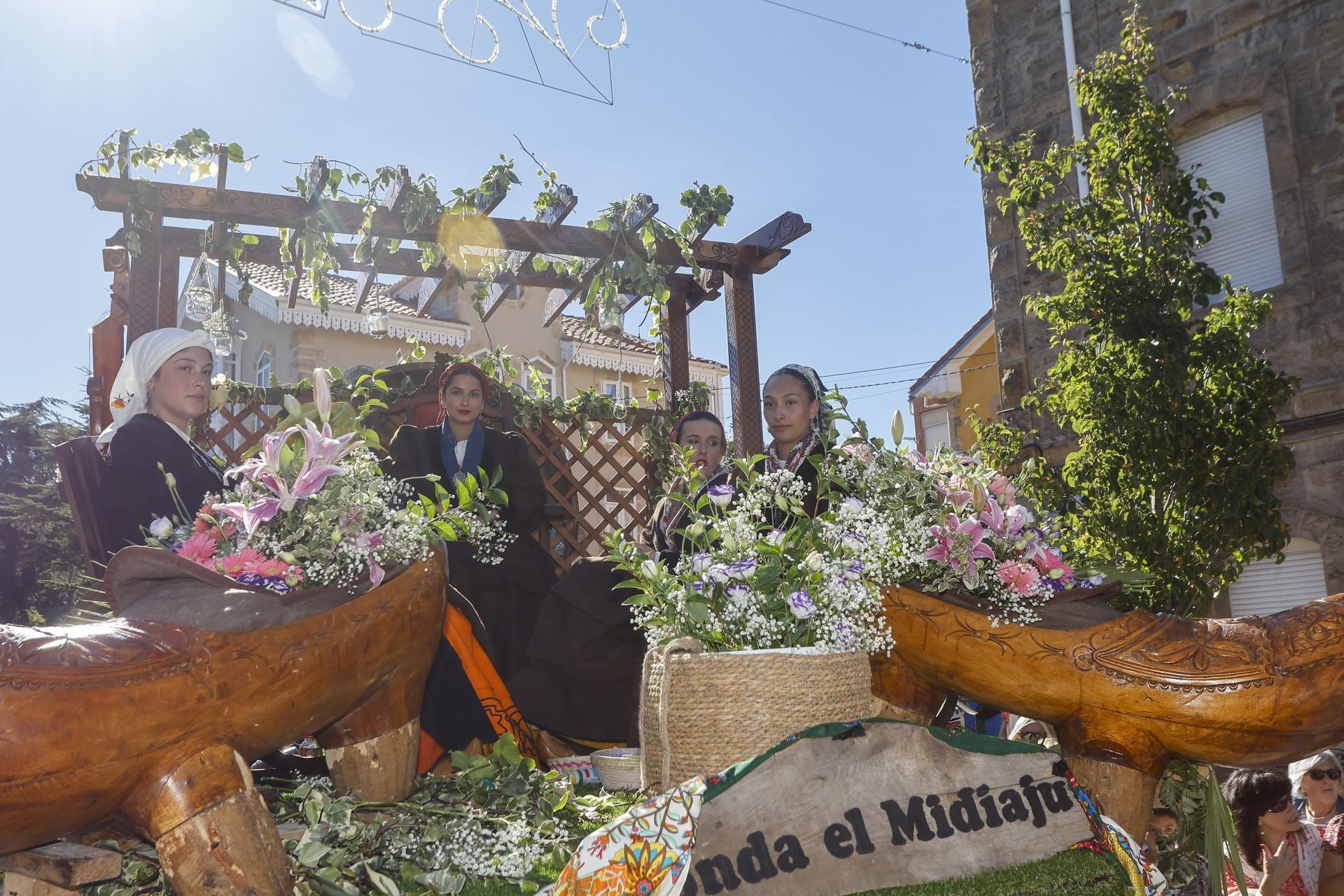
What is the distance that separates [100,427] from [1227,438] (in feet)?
20.8

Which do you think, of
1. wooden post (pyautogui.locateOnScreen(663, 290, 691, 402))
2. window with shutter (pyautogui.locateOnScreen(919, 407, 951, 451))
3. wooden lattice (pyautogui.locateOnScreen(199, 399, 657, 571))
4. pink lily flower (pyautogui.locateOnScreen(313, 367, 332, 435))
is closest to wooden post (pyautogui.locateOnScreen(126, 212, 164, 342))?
wooden lattice (pyautogui.locateOnScreen(199, 399, 657, 571))

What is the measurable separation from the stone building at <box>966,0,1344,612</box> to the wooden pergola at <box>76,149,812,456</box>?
366 centimetres

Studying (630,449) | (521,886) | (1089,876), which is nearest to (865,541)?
(1089,876)

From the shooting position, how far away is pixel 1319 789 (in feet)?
12.8

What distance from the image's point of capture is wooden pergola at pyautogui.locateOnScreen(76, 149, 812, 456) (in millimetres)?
5359

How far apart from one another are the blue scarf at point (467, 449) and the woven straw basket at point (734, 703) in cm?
259

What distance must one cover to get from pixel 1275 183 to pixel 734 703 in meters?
7.61

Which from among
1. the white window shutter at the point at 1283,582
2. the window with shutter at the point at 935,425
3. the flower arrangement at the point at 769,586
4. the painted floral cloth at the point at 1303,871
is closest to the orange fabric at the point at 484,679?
the flower arrangement at the point at 769,586

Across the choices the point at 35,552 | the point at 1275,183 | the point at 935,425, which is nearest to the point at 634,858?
the point at 1275,183

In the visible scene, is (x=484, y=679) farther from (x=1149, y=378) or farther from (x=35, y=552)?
(x=35, y=552)

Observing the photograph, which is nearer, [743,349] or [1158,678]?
[1158,678]

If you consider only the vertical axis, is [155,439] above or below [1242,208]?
below

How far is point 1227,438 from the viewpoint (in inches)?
238

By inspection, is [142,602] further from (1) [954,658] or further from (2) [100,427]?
(2) [100,427]
